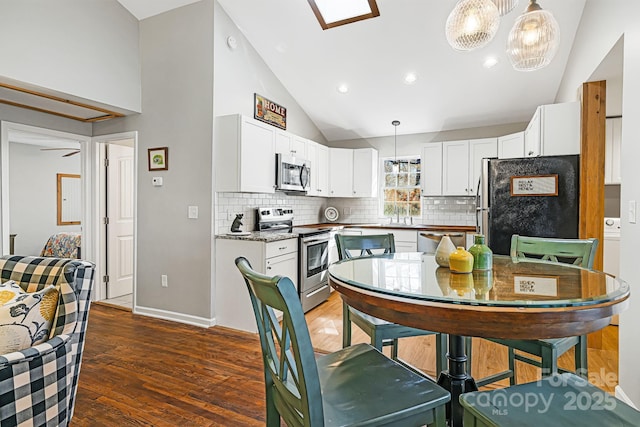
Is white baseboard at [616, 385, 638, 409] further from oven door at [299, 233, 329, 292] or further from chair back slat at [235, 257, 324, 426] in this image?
oven door at [299, 233, 329, 292]

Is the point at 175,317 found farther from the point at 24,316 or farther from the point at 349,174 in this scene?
the point at 349,174

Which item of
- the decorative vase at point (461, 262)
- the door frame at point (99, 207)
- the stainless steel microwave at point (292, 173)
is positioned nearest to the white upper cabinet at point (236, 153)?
the stainless steel microwave at point (292, 173)

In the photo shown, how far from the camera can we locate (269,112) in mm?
4312

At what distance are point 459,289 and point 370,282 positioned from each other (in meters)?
0.32

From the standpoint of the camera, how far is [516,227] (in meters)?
3.09

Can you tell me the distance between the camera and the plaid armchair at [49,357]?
4.20 feet

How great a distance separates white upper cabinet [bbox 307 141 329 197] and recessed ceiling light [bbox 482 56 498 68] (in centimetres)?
229

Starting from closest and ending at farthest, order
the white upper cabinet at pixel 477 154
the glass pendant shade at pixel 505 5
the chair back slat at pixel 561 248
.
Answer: the glass pendant shade at pixel 505 5 < the chair back slat at pixel 561 248 < the white upper cabinet at pixel 477 154

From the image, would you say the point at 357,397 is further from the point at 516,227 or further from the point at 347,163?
the point at 347,163

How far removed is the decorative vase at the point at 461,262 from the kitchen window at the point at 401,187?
403 centimetres

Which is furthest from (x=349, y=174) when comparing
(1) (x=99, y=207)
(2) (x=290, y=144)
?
(1) (x=99, y=207)

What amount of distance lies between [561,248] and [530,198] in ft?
3.70

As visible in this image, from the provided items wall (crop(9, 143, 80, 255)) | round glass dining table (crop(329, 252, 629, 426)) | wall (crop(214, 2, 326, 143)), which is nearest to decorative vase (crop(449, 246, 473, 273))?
round glass dining table (crop(329, 252, 629, 426))

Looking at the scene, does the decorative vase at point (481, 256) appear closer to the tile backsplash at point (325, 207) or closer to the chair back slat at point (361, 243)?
the chair back slat at point (361, 243)
